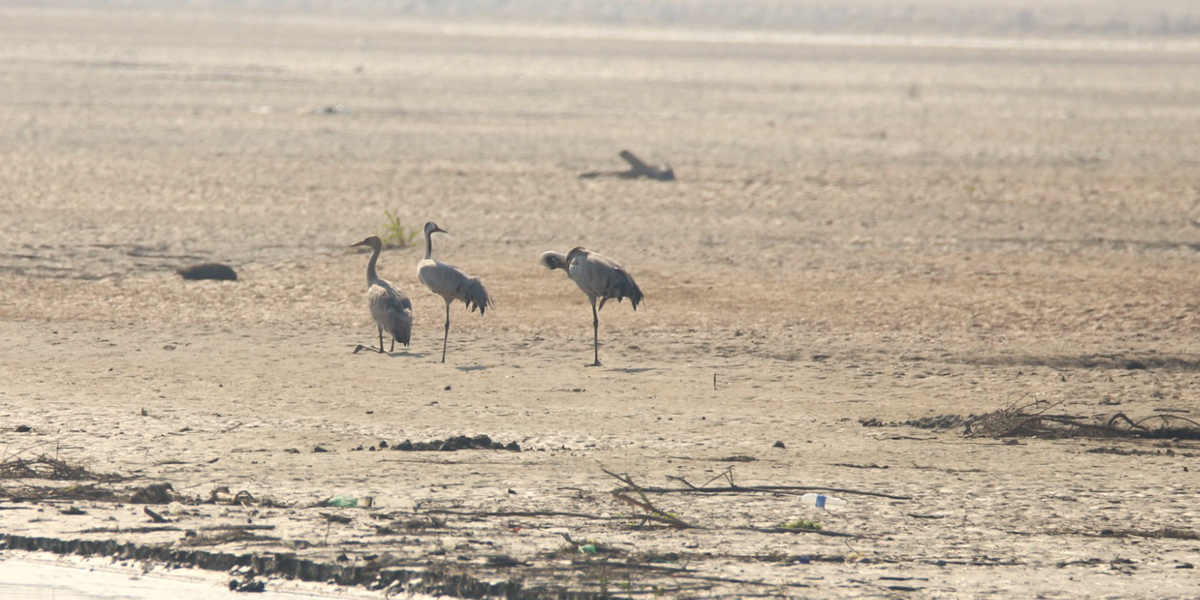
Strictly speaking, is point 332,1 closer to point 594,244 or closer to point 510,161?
point 510,161

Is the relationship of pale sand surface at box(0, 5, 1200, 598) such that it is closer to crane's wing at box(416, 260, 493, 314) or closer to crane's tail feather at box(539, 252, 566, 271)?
crane's wing at box(416, 260, 493, 314)

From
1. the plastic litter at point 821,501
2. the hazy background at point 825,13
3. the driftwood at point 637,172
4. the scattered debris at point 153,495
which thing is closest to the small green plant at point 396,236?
the driftwood at point 637,172

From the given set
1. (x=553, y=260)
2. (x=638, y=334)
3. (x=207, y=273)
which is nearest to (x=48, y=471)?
(x=553, y=260)

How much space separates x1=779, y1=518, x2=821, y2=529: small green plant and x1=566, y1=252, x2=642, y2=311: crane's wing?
184 inches

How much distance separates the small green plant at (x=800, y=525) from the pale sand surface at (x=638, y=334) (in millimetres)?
103

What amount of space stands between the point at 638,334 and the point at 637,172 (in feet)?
32.6

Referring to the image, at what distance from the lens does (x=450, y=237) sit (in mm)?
17109

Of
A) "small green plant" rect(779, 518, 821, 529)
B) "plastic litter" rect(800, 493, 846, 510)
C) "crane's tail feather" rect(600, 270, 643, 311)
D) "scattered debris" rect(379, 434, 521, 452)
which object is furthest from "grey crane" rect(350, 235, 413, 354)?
"small green plant" rect(779, 518, 821, 529)

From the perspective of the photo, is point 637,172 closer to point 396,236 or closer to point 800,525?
point 396,236

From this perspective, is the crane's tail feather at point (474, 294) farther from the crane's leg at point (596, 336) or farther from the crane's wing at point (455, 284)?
the crane's leg at point (596, 336)

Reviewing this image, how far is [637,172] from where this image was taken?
22.0 meters

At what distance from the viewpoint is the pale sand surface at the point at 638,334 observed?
23.6 feet

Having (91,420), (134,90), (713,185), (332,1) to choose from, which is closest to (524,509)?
(91,420)

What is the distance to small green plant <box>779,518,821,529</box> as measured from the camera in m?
7.20
